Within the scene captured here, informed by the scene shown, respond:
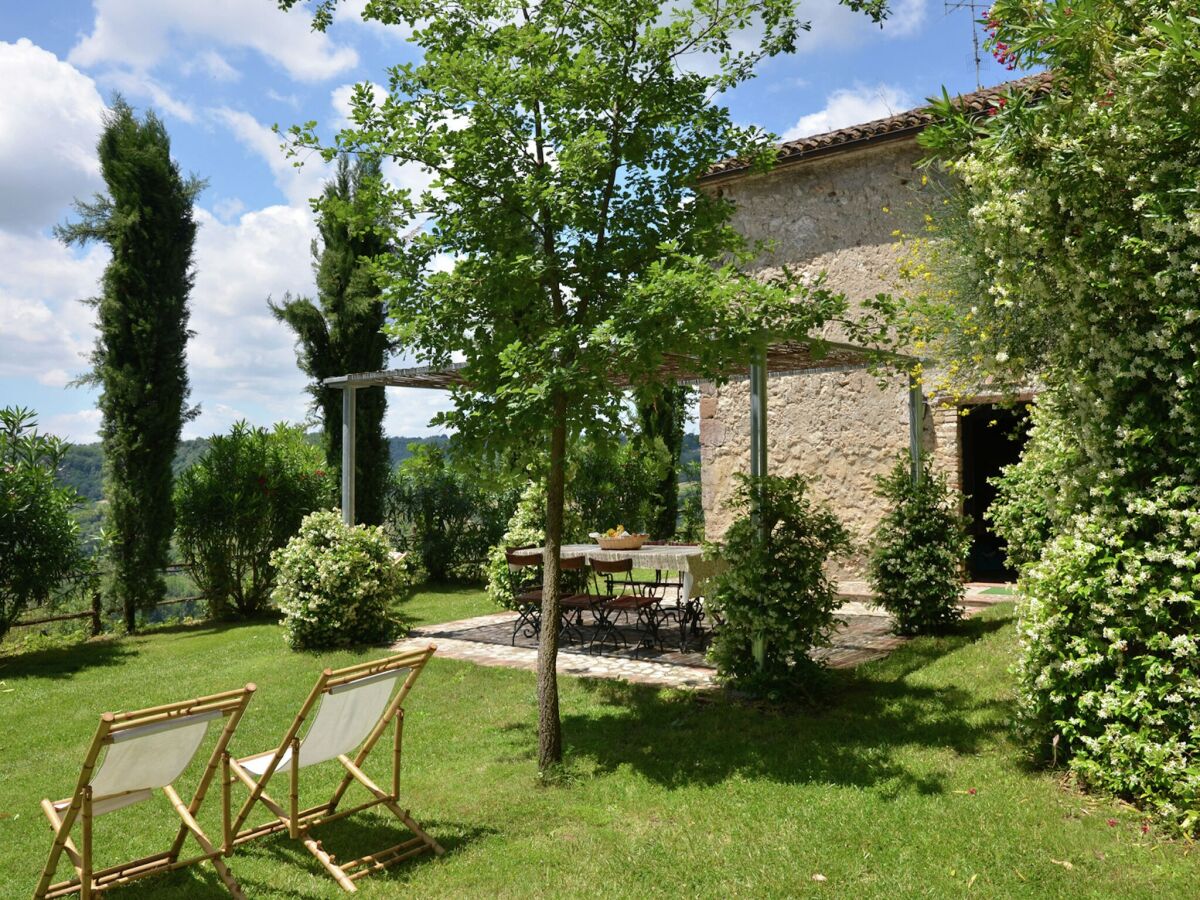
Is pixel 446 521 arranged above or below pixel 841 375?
below

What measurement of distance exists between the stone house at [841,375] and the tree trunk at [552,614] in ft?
18.5

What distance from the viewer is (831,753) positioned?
5164 mm

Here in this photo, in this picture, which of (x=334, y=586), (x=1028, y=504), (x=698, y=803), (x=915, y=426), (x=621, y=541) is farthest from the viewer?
(x=915, y=426)

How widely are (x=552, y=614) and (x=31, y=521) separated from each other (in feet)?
22.8

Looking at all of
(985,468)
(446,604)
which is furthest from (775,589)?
(985,468)

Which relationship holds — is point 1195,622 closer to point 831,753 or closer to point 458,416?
point 831,753

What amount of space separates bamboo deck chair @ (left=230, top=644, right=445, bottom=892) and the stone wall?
8.08 meters

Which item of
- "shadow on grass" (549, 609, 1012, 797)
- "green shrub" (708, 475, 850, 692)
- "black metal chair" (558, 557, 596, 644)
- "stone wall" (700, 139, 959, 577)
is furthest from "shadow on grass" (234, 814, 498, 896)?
"stone wall" (700, 139, 959, 577)

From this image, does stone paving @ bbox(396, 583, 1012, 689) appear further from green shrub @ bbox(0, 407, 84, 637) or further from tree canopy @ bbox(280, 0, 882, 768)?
green shrub @ bbox(0, 407, 84, 637)

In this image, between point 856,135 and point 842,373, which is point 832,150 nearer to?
point 856,135

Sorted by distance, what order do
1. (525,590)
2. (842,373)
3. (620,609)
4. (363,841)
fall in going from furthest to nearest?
(842,373) → (525,590) → (620,609) → (363,841)

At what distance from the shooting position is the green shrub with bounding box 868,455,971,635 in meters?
8.05

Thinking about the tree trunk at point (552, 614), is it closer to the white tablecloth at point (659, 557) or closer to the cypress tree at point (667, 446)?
the white tablecloth at point (659, 557)

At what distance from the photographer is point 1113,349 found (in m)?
4.02
